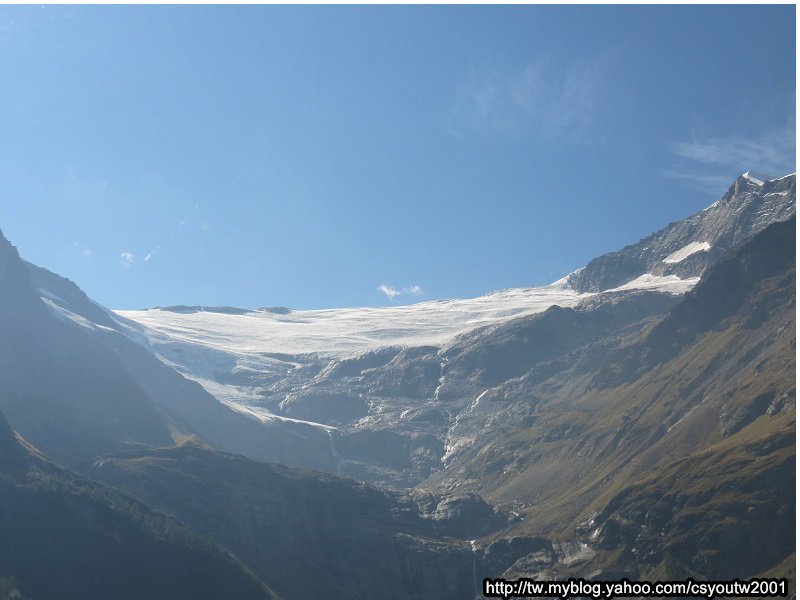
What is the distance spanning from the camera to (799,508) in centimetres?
7844

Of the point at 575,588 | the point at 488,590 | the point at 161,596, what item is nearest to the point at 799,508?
the point at 488,590

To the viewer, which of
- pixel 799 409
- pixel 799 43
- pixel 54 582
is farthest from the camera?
pixel 54 582

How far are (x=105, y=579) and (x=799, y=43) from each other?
16848 centimetres

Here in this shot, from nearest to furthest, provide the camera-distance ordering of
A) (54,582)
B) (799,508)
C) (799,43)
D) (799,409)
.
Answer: (799,43), (799,508), (799,409), (54,582)

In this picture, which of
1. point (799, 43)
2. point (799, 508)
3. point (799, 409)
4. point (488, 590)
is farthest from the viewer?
point (488, 590)

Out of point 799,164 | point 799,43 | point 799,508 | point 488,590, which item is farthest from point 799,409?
point 488,590

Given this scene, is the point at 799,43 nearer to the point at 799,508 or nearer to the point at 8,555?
the point at 799,508

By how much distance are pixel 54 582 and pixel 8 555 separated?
11132 mm

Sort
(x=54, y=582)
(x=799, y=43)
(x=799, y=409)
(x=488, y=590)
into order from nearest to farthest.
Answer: (x=799, y=43)
(x=799, y=409)
(x=488, y=590)
(x=54, y=582)

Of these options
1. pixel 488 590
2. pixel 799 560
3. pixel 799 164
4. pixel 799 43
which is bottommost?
pixel 799 560

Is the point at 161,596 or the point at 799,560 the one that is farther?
the point at 161,596

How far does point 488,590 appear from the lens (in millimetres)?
161375

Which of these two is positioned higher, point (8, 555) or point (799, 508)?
point (8, 555)

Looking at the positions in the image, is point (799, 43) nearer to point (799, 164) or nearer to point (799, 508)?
point (799, 164)
